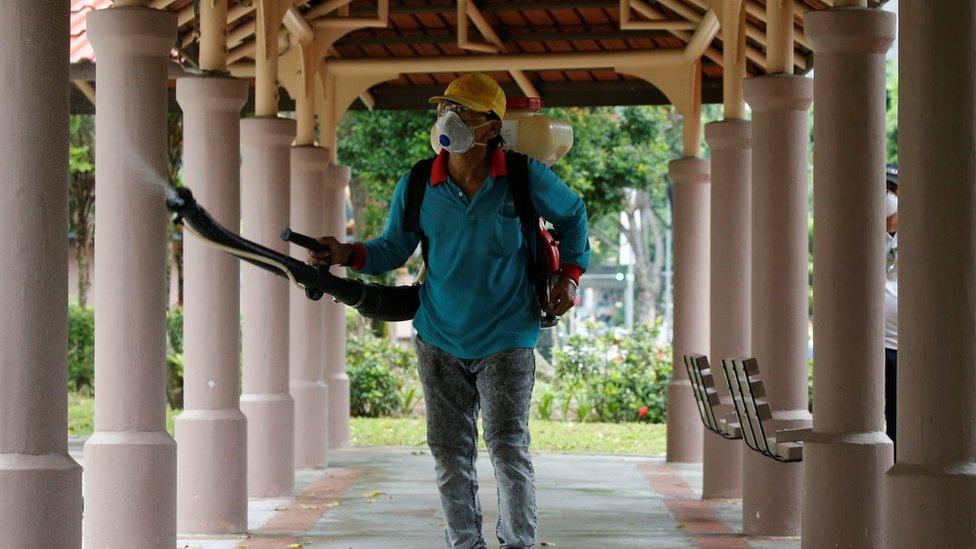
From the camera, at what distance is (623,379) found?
21172 millimetres

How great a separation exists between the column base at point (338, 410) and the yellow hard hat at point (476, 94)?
935 centimetres

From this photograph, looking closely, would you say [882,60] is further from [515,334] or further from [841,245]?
[515,334]

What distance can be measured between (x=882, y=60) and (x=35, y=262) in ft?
12.4

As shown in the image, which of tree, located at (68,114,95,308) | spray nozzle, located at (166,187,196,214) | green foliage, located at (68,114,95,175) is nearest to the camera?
spray nozzle, located at (166,187,196,214)

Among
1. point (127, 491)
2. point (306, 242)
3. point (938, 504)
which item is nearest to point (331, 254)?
point (306, 242)

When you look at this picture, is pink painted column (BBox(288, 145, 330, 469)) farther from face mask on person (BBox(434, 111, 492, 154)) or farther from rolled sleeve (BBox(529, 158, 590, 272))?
face mask on person (BBox(434, 111, 492, 154))

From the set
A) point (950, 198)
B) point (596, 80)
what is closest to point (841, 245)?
point (950, 198)

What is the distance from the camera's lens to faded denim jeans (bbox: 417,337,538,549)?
19.4 ft

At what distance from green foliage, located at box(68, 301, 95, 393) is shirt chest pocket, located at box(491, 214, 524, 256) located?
18.0 meters

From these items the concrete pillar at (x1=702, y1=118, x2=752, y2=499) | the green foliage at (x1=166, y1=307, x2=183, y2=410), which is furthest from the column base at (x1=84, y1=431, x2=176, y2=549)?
the green foliage at (x1=166, y1=307, x2=183, y2=410)

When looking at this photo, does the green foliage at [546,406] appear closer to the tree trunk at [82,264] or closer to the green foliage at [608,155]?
the green foliage at [608,155]

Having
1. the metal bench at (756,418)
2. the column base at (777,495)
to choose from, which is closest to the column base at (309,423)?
the metal bench at (756,418)

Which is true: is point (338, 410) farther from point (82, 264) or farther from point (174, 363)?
point (82, 264)

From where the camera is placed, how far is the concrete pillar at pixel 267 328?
10.9 m
